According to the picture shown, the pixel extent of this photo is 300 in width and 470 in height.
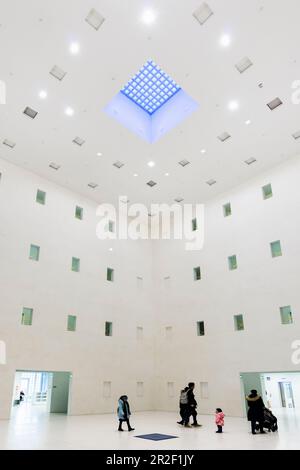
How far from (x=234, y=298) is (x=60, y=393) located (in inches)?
422

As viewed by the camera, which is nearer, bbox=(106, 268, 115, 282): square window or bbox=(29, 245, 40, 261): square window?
bbox=(29, 245, 40, 261): square window

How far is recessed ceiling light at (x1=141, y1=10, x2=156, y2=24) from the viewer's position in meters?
10.7

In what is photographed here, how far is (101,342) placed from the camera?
18.2 meters

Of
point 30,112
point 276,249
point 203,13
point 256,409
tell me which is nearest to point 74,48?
point 30,112

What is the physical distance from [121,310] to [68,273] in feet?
13.4

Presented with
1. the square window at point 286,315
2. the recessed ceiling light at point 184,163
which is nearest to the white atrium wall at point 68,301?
the recessed ceiling light at point 184,163

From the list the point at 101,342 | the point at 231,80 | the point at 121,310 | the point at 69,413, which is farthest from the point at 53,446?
the point at 231,80

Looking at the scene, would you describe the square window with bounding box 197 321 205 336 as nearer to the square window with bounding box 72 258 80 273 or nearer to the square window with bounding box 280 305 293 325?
the square window with bounding box 280 305 293 325

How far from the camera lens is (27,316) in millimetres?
15672

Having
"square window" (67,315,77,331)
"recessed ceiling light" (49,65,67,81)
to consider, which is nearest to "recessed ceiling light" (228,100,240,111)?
"recessed ceiling light" (49,65,67,81)

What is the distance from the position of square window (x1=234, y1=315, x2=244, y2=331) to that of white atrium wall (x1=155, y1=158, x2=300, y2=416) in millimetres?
191

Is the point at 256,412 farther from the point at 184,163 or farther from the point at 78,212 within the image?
the point at 78,212

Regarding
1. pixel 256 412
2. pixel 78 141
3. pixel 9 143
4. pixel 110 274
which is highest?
pixel 78 141

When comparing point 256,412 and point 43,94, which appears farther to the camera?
point 43,94
